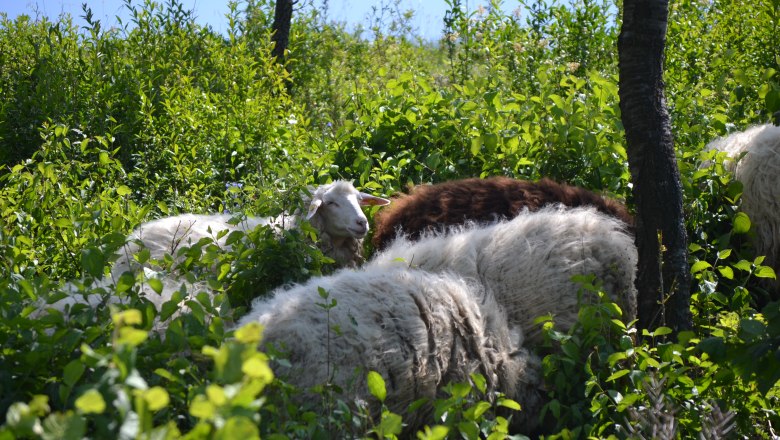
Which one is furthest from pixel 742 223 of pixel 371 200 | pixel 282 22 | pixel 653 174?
pixel 282 22

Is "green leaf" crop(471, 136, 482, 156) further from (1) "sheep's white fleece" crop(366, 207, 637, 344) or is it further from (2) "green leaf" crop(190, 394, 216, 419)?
(2) "green leaf" crop(190, 394, 216, 419)

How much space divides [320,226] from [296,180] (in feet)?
2.68

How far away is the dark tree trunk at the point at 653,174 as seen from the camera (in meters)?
4.00

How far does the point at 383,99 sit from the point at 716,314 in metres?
3.15

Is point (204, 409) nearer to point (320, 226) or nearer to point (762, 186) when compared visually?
point (320, 226)

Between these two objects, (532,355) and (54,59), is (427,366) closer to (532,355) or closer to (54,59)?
(532,355)

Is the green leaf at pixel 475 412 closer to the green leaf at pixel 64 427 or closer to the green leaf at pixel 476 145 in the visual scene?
the green leaf at pixel 64 427

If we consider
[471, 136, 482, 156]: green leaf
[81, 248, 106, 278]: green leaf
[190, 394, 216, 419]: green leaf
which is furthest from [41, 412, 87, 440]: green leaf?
[471, 136, 482, 156]: green leaf

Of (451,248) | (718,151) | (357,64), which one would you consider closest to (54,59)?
(357,64)

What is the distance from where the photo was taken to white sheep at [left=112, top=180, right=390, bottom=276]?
4.97 metres

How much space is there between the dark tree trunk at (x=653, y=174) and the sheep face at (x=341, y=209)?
1707 mm

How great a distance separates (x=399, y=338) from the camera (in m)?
3.48

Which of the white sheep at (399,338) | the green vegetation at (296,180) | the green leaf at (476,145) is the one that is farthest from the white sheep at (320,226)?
the white sheep at (399,338)

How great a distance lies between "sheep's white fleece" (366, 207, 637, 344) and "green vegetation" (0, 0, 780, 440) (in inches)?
9.2
